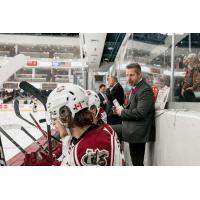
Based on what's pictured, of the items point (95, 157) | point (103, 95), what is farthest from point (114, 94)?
point (95, 157)

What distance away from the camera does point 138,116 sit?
2344 millimetres

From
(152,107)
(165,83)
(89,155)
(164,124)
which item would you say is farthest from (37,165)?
(165,83)

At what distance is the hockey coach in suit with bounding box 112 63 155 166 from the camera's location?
234 centimetres

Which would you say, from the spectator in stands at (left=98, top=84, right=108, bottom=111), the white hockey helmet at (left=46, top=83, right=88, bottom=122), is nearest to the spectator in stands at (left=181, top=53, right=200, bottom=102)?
the white hockey helmet at (left=46, top=83, right=88, bottom=122)

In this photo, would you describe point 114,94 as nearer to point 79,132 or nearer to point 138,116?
point 138,116

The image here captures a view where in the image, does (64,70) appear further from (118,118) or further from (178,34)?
(178,34)

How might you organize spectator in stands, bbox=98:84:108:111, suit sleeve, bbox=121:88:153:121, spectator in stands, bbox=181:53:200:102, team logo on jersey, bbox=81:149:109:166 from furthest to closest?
spectator in stands, bbox=98:84:108:111 → suit sleeve, bbox=121:88:153:121 → spectator in stands, bbox=181:53:200:102 → team logo on jersey, bbox=81:149:109:166

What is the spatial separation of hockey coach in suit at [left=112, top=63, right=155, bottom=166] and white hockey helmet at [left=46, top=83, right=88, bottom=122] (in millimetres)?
1119

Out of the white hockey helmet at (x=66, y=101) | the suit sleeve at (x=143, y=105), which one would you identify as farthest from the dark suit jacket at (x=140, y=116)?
the white hockey helmet at (x=66, y=101)

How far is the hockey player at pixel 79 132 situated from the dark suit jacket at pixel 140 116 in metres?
1.12

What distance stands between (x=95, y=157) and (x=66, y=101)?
0.93 feet

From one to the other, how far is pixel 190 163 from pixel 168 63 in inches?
43.8

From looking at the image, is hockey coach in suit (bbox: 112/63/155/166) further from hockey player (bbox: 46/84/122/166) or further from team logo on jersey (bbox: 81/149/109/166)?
team logo on jersey (bbox: 81/149/109/166)

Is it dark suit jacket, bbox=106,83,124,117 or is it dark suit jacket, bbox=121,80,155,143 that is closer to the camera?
dark suit jacket, bbox=121,80,155,143
